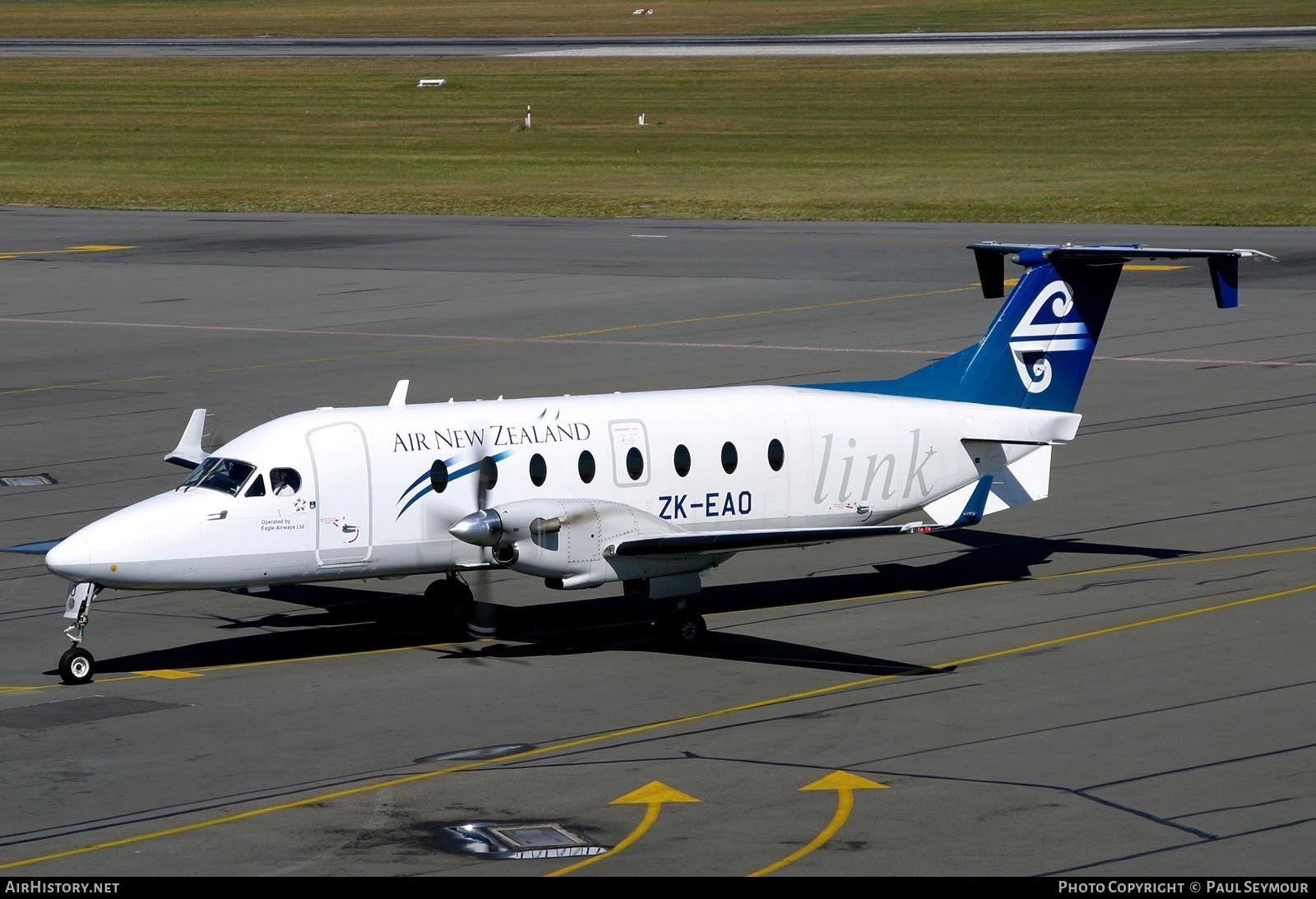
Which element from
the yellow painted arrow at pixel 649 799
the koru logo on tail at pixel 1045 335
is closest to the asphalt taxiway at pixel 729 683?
the yellow painted arrow at pixel 649 799

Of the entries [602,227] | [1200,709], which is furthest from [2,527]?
[602,227]

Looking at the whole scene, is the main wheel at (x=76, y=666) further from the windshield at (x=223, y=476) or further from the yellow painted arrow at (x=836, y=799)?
the yellow painted arrow at (x=836, y=799)

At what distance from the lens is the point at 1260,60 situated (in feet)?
374

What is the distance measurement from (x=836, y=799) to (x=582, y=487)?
7.14 metres

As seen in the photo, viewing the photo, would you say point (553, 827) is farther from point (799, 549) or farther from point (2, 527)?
point (2, 527)

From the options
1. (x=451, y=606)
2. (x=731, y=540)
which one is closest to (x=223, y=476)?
(x=451, y=606)

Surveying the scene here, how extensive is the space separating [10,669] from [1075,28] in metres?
131

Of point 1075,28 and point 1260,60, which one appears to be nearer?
point 1260,60

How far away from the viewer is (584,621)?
24953 millimetres

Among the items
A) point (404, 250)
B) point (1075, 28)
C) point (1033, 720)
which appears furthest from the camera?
point (1075, 28)

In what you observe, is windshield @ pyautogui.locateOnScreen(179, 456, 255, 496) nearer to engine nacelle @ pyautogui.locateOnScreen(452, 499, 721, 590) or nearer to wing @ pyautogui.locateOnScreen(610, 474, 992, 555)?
engine nacelle @ pyautogui.locateOnScreen(452, 499, 721, 590)

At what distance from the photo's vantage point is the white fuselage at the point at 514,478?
71.7ft

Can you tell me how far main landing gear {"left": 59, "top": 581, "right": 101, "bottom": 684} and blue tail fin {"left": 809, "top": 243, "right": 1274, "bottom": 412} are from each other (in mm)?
10720

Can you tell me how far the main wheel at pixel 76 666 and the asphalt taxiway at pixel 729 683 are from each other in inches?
12.4
